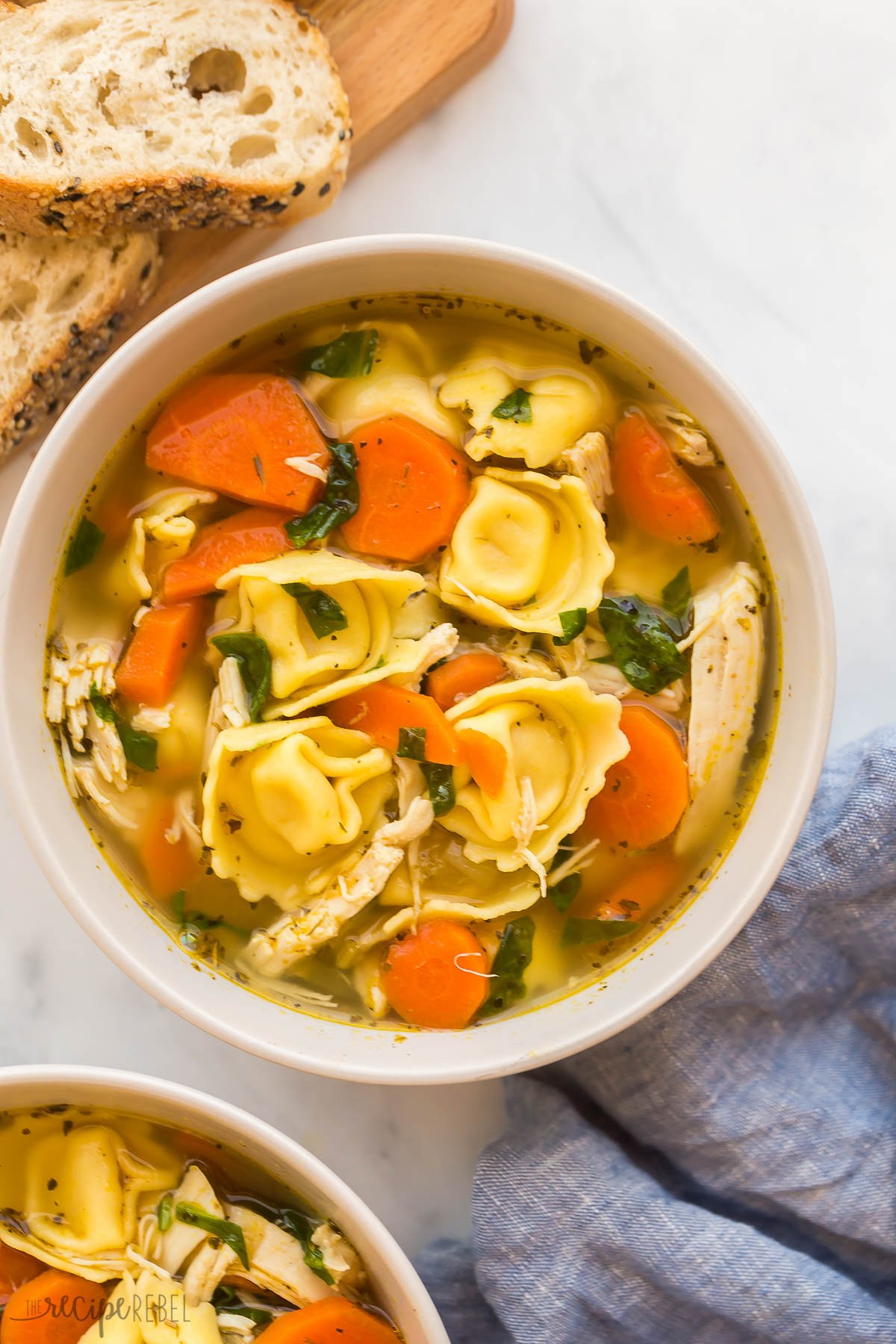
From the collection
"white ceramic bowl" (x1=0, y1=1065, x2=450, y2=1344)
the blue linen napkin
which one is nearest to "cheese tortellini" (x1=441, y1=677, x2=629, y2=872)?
the blue linen napkin

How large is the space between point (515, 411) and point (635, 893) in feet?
3.65

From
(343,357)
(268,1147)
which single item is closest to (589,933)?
(268,1147)

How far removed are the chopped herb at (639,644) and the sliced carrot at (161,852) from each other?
106 centimetres

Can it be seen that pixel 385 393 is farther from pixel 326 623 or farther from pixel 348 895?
pixel 348 895

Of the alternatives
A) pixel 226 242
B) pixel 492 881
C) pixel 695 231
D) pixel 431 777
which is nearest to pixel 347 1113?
pixel 492 881

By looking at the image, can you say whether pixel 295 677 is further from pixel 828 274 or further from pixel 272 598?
pixel 828 274

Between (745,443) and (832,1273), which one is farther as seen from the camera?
(832,1273)

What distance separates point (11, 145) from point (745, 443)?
Result: 175 cm

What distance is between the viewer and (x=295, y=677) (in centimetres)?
263

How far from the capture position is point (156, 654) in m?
2.61

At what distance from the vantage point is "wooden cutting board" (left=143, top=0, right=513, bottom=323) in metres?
2.83

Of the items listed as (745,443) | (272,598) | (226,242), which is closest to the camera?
(745,443)

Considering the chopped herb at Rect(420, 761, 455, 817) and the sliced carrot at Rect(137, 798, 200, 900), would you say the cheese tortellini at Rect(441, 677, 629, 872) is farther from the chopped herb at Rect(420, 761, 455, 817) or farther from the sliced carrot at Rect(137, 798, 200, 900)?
the sliced carrot at Rect(137, 798, 200, 900)

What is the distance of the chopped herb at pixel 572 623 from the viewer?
8.51 ft
